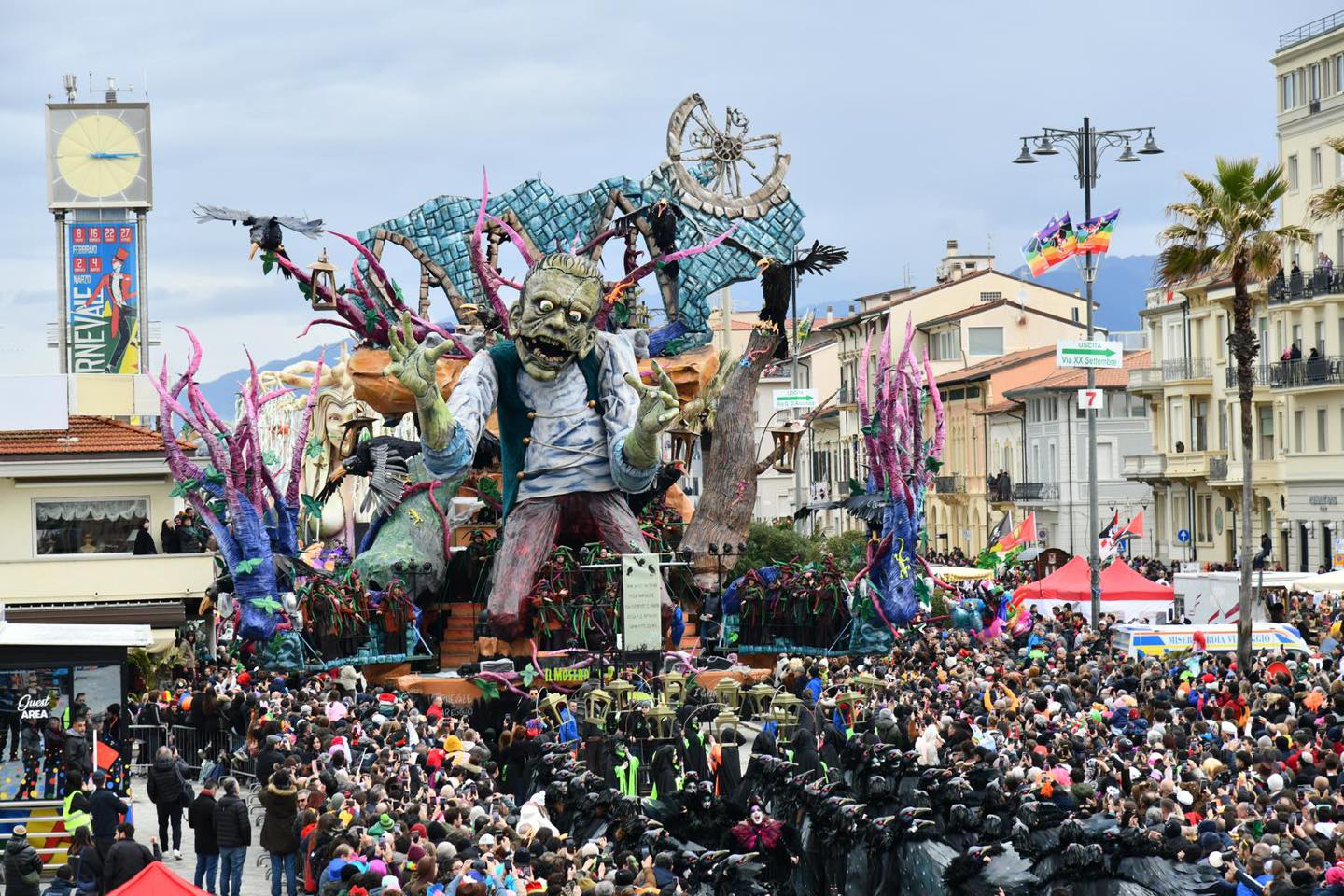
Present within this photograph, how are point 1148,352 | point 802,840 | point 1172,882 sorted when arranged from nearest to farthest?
point 1172,882 → point 802,840 → point 1148,352

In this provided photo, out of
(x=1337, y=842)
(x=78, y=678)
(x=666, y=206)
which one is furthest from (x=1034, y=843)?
(x=666, y=206)

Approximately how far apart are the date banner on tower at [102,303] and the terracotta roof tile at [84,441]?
18836mm

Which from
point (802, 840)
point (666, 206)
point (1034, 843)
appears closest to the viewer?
point (1034, 843)

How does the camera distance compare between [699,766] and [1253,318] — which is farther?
[1253,318]

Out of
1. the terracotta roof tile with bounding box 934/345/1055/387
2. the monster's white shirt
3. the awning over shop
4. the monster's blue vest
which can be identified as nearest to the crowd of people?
the monster's white shirt

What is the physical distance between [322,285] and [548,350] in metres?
5.64

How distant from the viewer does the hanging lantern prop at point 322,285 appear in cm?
3662

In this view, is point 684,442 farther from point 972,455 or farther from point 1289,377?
point 972,455

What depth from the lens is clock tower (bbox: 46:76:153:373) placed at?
205 ft

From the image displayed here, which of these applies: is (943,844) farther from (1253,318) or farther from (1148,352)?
(1148,352)

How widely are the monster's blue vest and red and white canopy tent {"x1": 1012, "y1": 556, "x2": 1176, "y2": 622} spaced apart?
8.99 m

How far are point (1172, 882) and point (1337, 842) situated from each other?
1.34 metres

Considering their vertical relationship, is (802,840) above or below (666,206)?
below

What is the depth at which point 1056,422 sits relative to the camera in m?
72.5
